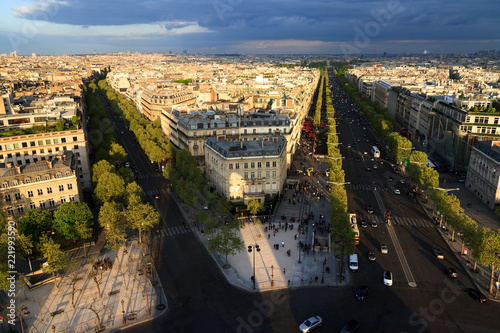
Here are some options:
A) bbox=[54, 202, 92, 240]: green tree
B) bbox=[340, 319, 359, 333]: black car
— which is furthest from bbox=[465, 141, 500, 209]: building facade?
bbox=[54, 202, 92, 240]: green tree

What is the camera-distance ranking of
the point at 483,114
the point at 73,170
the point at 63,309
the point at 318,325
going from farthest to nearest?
the point at 483,114, the point at 73,170, the point at 63,309, the point at 318,325

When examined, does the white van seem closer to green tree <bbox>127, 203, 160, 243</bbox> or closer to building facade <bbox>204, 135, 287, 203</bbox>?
building facade <bbox>204, 135, 287, 203</bbox>

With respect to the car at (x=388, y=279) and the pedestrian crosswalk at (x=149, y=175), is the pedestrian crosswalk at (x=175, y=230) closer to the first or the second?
the pedestrian crosswalk at (x=149, y=175)

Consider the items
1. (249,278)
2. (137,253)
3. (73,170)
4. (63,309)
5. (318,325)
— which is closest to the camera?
(318,325)

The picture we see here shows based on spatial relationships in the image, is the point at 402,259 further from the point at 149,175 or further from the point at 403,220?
the point at 149,175

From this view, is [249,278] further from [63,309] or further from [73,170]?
[73,170]

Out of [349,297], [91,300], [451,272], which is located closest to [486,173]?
[451,272]

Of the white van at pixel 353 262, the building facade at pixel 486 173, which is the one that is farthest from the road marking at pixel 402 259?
the building facade at pixel 486 173

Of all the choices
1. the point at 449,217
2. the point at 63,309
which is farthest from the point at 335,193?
the point at 63,309
